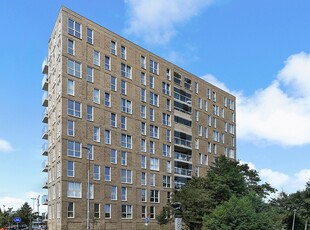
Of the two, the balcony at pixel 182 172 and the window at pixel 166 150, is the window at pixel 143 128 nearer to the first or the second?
the window at pixel 166 150

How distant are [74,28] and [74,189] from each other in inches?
917

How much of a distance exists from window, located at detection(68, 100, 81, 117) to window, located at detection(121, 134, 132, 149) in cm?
950

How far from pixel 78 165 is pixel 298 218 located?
57.5m

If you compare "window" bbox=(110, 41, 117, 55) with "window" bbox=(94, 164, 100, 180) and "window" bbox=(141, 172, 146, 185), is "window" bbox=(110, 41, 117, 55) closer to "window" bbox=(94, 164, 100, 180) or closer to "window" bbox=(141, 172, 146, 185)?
"window" bbox=(94, 164, 100, 180)

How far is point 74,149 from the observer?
61.6 metres

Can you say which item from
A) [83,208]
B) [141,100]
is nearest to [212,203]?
[83,208]

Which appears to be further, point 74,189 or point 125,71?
point 125,71

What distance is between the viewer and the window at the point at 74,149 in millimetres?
60906

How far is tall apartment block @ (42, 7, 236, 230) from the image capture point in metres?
61.3

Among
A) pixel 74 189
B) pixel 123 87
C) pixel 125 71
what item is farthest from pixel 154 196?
pixel 125 71

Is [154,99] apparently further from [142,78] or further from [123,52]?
[123,52]

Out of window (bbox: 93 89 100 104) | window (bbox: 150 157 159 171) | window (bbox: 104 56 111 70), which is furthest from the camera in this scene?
window (bbox: 150 157 159 171)

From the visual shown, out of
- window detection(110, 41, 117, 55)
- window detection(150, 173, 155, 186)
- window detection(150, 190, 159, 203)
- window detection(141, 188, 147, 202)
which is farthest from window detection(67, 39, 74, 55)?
window detection(150, 190, 159, 203)

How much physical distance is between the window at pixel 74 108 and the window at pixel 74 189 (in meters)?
9.69
